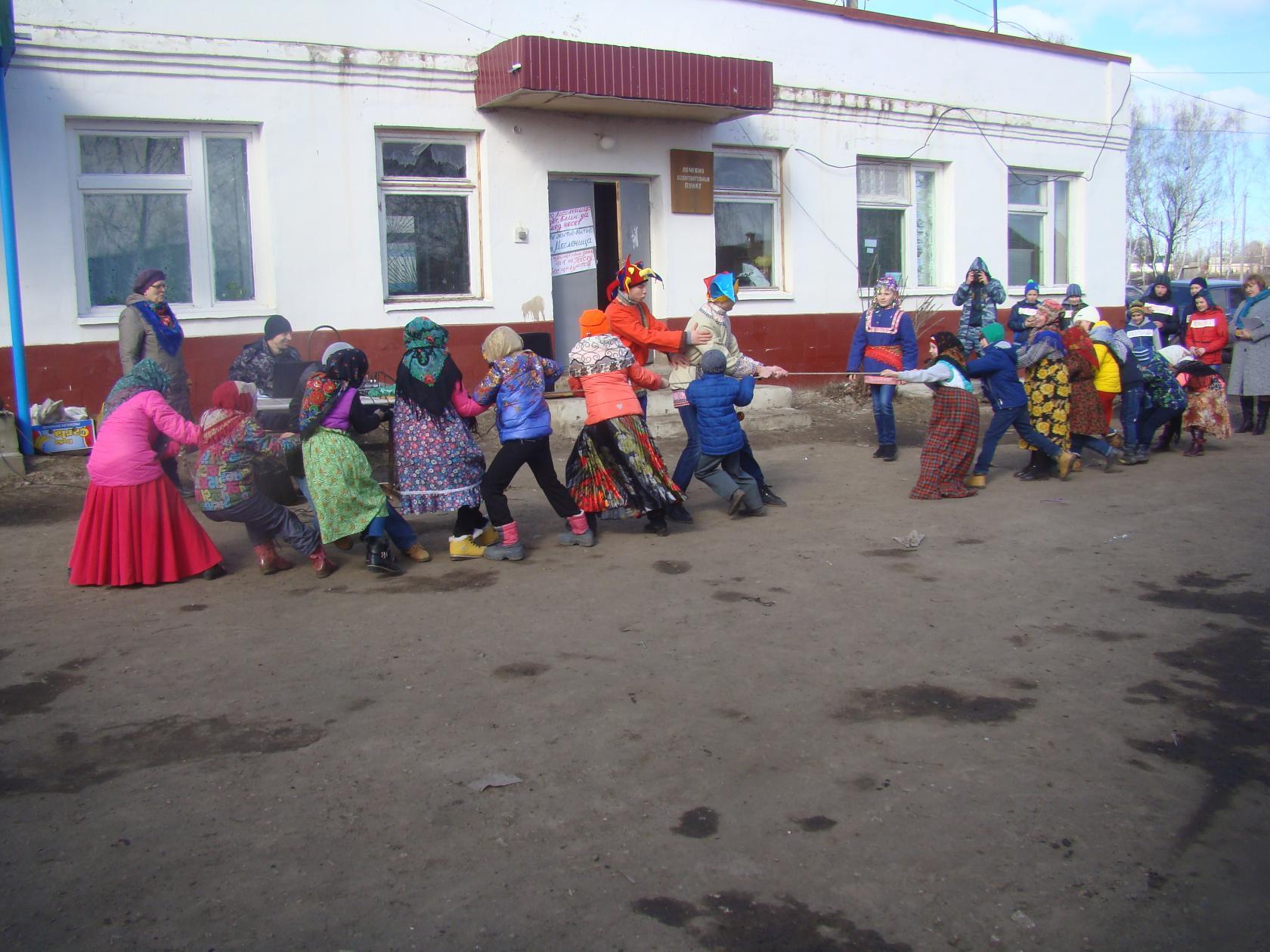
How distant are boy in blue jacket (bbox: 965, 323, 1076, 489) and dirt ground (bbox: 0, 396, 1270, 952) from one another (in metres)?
2.21

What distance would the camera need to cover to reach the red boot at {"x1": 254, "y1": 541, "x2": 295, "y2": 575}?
6.87 m

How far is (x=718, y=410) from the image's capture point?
798cm

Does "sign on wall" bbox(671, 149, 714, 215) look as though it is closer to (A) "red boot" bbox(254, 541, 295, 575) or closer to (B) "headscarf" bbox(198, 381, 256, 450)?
(B) "headscarf" bbox(198, 381, 256, 450)

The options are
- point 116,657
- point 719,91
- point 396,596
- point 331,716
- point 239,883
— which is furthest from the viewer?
point 719,91

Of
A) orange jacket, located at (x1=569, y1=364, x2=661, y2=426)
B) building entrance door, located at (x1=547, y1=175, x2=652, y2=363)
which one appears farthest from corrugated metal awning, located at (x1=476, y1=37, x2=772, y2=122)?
orange jacket, located at (x1=569, y1=364, x2=661, y2=426)

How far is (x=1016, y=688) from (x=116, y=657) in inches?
162

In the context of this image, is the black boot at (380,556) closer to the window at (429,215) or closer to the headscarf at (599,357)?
the headscarf at (599,357)

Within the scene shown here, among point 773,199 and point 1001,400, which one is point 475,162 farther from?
point 1001,400

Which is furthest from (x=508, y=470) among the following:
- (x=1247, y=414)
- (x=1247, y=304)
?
(x=1247, y=304)

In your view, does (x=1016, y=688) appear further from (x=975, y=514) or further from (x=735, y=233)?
(x=735, y=233)

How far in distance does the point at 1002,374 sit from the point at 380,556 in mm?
5402

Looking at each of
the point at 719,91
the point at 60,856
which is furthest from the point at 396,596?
the point at 719,91

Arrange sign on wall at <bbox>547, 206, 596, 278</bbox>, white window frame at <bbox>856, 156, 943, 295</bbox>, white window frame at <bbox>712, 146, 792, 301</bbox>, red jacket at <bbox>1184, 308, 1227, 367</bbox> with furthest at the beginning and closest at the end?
white window frame at <bbox>856, 156, 943, 295</bbox>, white window frame at <bbox>712, 146, 792, 301</bbox>, sign on wall at <bbox>547, 206, 596, 278</bbox>, red jacket at <bbox>1184, 308, 1227, 367</bbox>

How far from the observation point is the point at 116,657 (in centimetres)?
532
